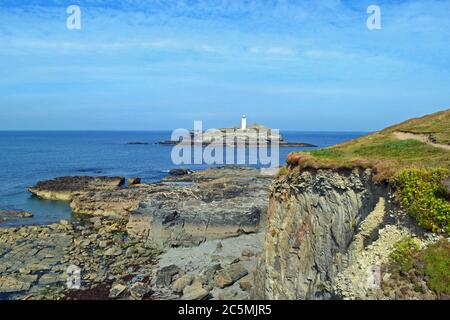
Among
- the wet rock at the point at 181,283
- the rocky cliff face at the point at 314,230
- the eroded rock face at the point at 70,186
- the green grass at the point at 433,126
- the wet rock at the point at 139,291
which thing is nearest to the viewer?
the rocky cliff face at the point at 314,230

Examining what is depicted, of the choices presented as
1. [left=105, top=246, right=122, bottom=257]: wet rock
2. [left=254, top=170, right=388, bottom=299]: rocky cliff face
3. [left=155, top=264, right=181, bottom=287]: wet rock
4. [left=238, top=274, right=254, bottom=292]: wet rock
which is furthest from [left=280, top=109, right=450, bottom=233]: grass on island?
[left=105, top=246, right=122, bottom=257]: wet rock

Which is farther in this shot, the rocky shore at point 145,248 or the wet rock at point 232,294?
the rocky shore at point 145,248

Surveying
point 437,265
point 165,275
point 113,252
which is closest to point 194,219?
point 113,252

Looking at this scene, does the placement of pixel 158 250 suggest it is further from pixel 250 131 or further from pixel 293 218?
pixel 250 131

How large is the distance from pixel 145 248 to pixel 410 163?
28.2 metres

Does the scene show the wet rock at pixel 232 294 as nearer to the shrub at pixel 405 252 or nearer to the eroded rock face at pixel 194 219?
the eroded rock face at pixel 194 219

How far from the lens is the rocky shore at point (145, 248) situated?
100 feet

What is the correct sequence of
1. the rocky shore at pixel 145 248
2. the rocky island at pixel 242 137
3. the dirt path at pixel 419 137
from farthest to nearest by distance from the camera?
the rocky island at pixel 242 137, the rocky shore at pixel 145 248, the dirt path at pixel 419 137

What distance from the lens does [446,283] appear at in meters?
14.5

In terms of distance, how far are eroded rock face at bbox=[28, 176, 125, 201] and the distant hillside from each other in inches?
1943

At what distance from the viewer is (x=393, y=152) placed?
23.1m

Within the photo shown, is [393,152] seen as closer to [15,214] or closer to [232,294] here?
[232,294]

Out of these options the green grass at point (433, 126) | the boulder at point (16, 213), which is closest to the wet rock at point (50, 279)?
the boulder at point (16, 213)

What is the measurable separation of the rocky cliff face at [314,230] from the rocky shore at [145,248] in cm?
546
